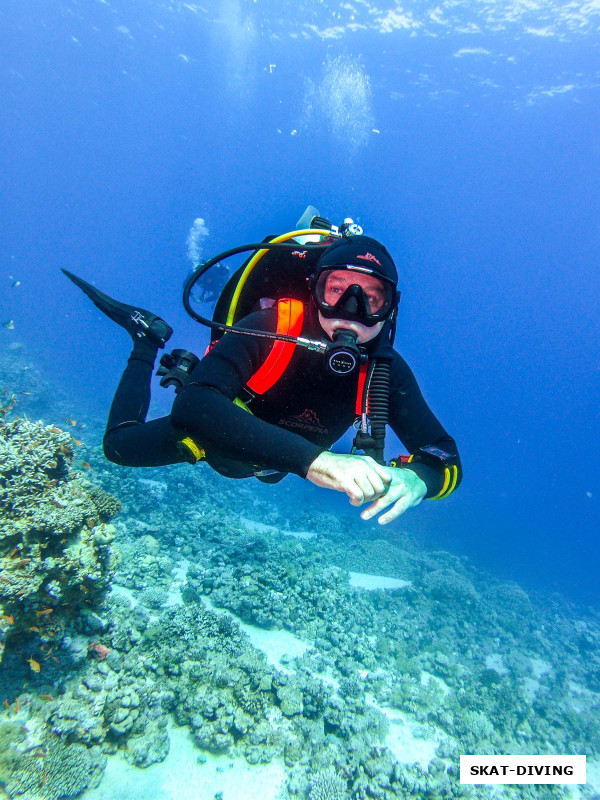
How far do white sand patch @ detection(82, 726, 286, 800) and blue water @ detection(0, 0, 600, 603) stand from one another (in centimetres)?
1749

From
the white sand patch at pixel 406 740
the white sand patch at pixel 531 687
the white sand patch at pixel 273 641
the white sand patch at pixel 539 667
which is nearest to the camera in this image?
the white sand patch at pixel 406 740

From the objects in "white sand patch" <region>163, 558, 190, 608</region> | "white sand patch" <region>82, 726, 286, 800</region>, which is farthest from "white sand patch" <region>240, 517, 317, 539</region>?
"white sand patch" <region>82, 726, 286, 800</region>

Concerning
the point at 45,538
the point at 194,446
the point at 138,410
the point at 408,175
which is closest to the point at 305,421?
the point at 194,446

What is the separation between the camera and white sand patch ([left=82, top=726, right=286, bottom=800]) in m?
4.10

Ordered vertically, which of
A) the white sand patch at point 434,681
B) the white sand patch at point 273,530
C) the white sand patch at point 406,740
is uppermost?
the white sand patch at point 273,530

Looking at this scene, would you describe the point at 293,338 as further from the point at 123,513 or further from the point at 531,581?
the point at 531,581

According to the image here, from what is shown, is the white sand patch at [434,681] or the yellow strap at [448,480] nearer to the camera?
the yellow strap at [448,480]

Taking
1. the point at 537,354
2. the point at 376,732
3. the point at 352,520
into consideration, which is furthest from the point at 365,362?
the point at 537,354

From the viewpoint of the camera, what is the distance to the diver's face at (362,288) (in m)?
3.24

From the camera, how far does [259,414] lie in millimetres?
3676

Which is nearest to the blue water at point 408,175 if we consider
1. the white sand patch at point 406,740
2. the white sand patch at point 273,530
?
the white sand patch at point 273,530

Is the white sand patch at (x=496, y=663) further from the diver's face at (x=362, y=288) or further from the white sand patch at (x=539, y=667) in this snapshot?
the diver's face at (x=362, y=288)

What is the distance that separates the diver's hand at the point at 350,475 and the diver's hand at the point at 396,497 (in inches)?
2.6

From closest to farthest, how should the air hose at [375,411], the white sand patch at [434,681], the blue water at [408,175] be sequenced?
the air hose at [375,411] < the white sand patch at [434,681] < the blue water at [408,175]
